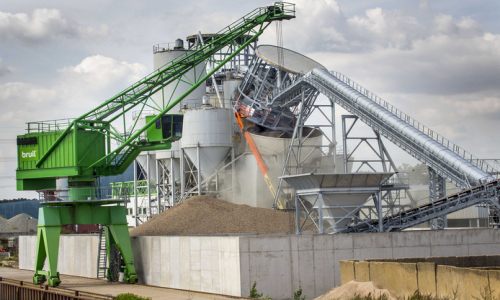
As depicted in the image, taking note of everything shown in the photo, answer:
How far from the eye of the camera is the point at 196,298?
28.8 meters

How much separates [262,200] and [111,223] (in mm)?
19974

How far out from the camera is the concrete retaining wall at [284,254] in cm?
2981

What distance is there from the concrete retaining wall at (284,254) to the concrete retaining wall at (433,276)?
5.56 m

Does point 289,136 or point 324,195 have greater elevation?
point 289,136

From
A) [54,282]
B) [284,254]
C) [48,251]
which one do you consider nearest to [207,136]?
[48,251]

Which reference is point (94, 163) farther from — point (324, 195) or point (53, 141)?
point (324, 195)

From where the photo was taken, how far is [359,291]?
21375 millimetres

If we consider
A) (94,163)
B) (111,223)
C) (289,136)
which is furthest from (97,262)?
(289,136)

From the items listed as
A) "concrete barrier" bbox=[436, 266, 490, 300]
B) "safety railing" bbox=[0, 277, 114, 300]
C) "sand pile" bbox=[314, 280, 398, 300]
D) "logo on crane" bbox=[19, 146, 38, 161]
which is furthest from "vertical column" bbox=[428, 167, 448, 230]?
"logo on crane" bbox=[19, 146, 38, 161]

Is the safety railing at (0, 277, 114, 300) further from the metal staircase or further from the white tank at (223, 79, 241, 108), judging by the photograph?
the white tank at (223, 79, 241, 108)

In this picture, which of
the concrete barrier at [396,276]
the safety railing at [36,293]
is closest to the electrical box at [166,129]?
the safety railing at [36,293]

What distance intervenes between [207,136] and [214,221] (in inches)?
612

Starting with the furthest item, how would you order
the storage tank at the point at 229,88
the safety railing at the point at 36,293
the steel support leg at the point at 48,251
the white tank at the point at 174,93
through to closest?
the storage tank at the point at 229,88, the white tank at the point at 174,93, the steel support leg at the point at 48,251, the safety railing at the point at 36,293

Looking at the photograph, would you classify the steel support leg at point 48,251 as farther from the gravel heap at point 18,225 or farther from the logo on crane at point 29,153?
the gravel heap at point 18,225
